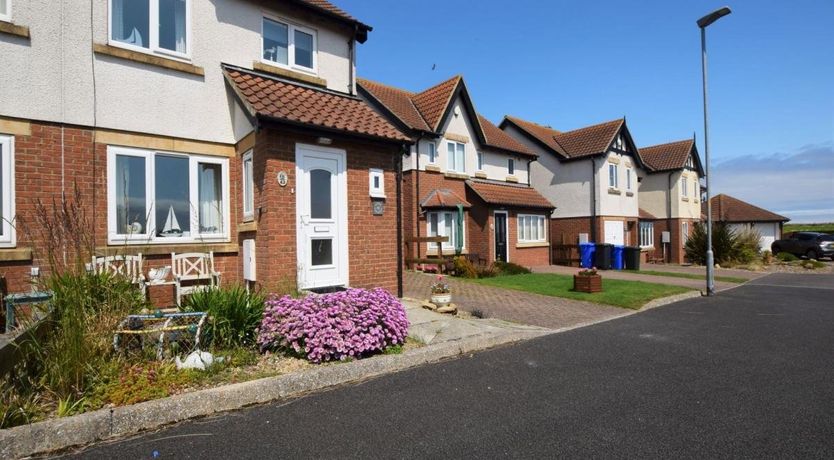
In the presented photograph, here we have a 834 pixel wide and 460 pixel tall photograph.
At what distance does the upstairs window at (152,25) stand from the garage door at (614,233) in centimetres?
2151

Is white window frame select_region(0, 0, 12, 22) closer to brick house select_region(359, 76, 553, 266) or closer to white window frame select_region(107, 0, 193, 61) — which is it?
white window frame select_region(107, 0, 193, 61)

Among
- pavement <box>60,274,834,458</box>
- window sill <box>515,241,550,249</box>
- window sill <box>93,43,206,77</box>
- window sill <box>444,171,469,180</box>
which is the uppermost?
window sill <box>93,43,206,77</box>

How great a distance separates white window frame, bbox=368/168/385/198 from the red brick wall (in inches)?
3.8

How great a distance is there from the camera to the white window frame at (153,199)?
7188mm

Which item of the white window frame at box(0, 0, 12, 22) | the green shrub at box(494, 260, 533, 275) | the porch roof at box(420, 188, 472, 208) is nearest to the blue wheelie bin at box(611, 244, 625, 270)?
the green shrub at box(494, 260, 533, 275)

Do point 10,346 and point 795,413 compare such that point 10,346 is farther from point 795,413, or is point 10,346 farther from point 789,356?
point 789,356

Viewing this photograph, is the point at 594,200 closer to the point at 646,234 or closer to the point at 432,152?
the point at 646,234

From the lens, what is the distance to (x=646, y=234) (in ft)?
93.7

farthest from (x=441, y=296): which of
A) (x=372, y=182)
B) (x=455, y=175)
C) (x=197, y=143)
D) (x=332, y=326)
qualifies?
(x=455, y=175)

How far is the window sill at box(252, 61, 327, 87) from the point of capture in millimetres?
8906

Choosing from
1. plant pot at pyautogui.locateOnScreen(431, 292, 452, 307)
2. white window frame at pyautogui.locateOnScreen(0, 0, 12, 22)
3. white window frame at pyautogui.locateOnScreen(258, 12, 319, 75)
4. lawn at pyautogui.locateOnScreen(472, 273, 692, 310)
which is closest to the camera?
white window frame at pyautogui.locateOnScreen(0, 0, 12, 22)

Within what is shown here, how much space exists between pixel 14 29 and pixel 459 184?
15.0 meters

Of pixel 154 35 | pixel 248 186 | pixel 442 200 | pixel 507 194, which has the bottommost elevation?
pixel 248 186

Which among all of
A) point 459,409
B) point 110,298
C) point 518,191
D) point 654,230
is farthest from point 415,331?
point 654,230
